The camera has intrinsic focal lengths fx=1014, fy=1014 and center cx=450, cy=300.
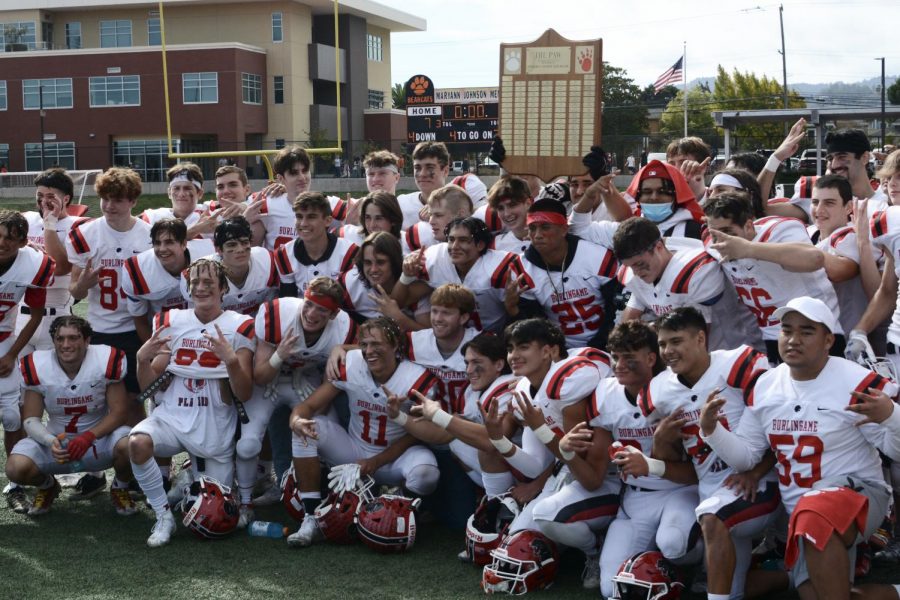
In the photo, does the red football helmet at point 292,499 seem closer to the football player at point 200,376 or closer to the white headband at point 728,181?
the football player at point 200,376

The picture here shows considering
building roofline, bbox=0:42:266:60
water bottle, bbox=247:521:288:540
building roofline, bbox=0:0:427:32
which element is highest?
building roofline, bbox=0:0:427:32

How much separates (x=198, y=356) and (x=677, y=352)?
2.75 meters

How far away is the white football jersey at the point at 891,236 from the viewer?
15.5 ft

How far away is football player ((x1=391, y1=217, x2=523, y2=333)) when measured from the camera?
5.56 meters

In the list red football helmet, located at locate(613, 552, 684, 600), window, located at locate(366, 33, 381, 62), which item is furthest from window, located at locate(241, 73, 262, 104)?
red football helmet, located at locate(613, 552, 684, 600)

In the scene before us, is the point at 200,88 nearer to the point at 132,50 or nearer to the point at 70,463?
the point at 132,50

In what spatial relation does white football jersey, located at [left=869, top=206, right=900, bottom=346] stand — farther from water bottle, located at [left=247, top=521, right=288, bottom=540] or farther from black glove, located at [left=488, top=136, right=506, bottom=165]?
water bottle, located at [left=247, top=521, right=288, bottom=540]

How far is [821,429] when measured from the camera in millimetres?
4039

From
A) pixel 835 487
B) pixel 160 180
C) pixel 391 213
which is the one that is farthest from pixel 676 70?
pixel 835 487

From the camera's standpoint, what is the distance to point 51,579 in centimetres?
486

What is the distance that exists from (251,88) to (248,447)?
36170mm

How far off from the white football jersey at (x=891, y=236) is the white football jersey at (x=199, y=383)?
3305 mm

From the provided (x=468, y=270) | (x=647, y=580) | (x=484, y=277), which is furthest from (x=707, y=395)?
(x=468, y=270)

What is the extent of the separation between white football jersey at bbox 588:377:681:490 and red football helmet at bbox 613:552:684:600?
1.25 feet
